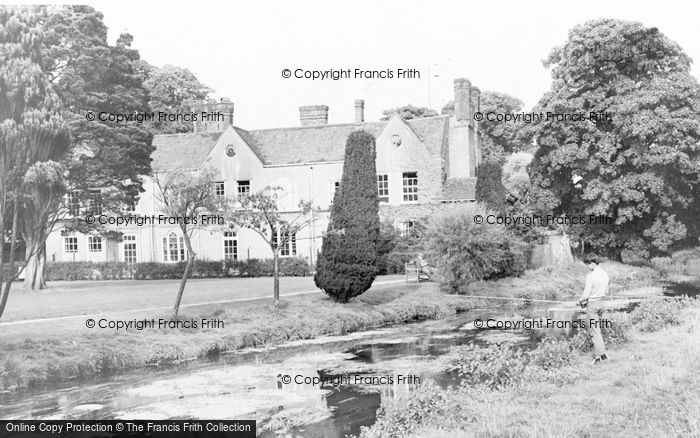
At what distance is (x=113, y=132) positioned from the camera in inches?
1178

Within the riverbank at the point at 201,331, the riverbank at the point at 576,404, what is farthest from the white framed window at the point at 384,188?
the riverbank at the point at 576,404

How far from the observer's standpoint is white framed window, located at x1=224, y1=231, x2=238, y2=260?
43062 millimetres

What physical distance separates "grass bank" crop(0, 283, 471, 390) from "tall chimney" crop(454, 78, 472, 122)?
65.6ft

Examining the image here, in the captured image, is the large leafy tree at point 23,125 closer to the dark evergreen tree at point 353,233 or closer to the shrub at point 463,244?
the dark evergreen tree at point 353,233

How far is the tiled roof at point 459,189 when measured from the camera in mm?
39688

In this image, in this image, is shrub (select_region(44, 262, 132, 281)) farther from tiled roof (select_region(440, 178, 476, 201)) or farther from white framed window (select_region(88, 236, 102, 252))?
tiled roof (select_region(440, 178, 476, 201))

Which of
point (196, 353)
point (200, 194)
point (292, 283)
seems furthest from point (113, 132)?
point (196, 353)

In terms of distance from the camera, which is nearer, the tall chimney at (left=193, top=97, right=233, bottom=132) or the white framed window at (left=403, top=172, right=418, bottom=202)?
the white framed window at (left=403, top=172, right=418, bottom=202)

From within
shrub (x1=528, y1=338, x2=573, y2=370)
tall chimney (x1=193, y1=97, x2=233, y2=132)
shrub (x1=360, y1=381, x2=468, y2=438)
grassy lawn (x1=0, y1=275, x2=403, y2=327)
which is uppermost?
tall chimney (x1=193, y1=97, x2=233, y2=132)

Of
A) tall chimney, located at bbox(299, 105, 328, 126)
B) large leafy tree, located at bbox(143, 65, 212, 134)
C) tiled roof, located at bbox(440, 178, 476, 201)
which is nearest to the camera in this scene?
tiled roof, located at bbox(440, 178, 476, 201)

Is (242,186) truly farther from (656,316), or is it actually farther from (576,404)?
(576,404)

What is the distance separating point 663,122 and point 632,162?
2.28m

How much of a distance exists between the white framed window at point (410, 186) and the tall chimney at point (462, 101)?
16.4ft

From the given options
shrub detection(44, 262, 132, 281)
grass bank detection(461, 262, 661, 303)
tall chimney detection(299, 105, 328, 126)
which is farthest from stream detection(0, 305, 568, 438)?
tall chimney detection(299, 105, 328, 126)
